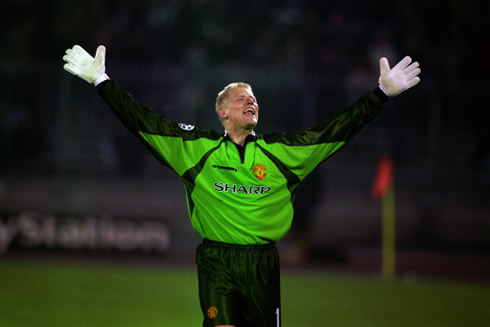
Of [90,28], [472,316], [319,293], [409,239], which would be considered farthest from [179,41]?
[472,316]

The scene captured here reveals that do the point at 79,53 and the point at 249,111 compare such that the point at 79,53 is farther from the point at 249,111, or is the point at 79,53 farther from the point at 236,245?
the point at 236,245

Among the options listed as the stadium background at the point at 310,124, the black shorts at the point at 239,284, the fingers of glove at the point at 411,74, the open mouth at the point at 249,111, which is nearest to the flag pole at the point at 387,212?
the stadium background at the point at 310,124

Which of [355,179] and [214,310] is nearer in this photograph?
[214,310]

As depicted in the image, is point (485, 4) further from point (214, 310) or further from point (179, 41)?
point (214, 310)

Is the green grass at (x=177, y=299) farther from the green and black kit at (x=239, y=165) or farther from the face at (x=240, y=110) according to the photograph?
the face at (x=240, y=110)

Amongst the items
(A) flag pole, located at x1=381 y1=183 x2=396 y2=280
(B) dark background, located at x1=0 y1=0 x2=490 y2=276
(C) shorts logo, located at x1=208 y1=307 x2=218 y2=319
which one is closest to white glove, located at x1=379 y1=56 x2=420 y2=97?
(C) shorts logo, located at x1=208 y1=307 x2=218 y2=319

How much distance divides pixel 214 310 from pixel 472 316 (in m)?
5.94

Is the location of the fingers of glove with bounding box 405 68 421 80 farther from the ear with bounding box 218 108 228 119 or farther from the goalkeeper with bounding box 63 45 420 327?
the ear with bounding box 218 108 228 119

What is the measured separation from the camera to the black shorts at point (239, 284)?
4746 mm

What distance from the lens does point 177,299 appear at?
405 inches

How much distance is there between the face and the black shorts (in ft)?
2.81

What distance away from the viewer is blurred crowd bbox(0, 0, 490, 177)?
1622 centimetres

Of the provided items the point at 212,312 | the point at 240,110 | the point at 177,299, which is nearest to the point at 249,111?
the point at 240,110

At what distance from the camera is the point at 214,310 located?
469 centimetres
